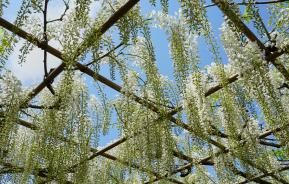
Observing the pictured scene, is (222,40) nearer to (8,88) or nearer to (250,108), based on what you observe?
(250,108)

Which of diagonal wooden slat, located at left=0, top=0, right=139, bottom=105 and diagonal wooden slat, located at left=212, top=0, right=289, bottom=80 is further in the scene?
diagonal wooden slat, located at left=0, top=0, right=139, bottom=105

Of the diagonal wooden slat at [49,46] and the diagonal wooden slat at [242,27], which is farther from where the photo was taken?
the diagonal wooden slat at [49,46]

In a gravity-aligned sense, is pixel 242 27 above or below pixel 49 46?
below

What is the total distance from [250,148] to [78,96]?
1.70 m

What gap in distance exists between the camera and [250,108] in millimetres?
3559

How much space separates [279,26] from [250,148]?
1218 millimetres

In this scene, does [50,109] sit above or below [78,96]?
below

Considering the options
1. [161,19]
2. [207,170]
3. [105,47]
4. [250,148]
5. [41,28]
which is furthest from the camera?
[207,170]

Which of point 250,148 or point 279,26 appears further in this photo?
point 250,148

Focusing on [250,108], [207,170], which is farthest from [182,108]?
[207,170]

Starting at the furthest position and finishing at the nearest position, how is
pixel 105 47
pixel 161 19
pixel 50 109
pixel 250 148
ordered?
pixel 250 148 < pixel 161 19 < pixel 50 109 < pixel 105 47

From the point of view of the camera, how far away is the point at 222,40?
3635 mm

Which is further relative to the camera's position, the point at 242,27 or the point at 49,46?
the point at 49,46

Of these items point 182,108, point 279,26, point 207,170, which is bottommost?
point 182,108
